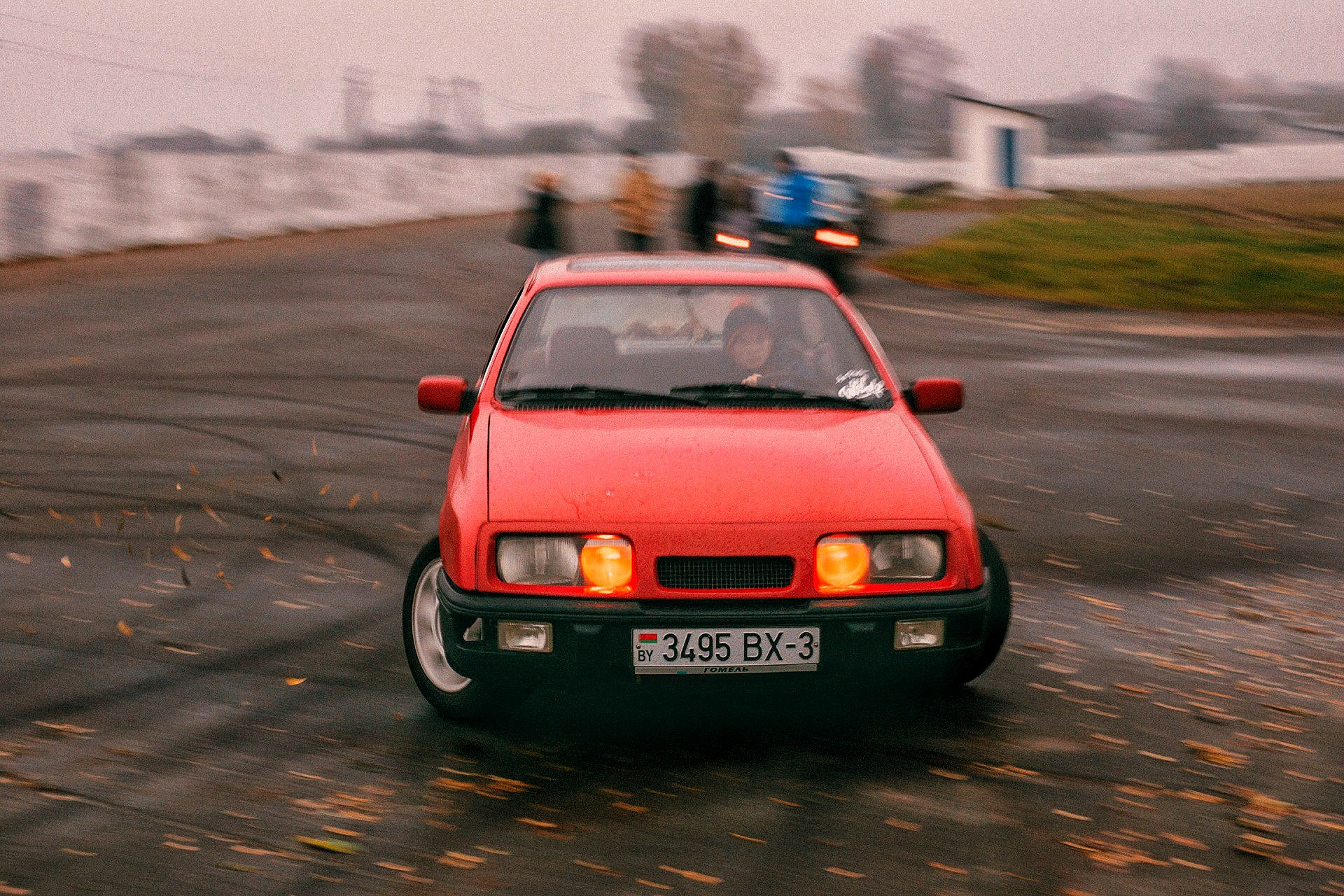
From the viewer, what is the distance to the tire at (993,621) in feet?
16.5

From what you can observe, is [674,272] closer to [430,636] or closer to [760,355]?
[760,355]

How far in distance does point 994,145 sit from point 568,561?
47080 mm

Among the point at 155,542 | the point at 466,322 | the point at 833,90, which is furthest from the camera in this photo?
the point at 833,90

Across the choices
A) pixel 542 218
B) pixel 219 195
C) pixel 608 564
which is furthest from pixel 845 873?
pixel 219 195

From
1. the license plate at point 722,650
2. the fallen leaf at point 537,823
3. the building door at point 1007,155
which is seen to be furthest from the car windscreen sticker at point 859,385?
the building door at point 1007,155

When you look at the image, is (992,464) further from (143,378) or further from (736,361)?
(143,378)

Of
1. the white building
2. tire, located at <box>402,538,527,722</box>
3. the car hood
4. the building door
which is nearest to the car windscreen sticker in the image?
the car hood

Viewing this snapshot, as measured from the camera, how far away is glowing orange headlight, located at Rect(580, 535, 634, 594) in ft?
14.6

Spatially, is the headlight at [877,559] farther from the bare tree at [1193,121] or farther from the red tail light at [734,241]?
the bare tree at [1193,121]

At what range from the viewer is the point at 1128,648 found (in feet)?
19.1

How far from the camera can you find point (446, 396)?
5723 mm

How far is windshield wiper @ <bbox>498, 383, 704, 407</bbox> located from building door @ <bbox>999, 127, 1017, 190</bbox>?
151 feet

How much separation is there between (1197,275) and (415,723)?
19123 mm

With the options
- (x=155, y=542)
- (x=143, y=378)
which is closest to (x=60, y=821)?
(x=155, y=542)
